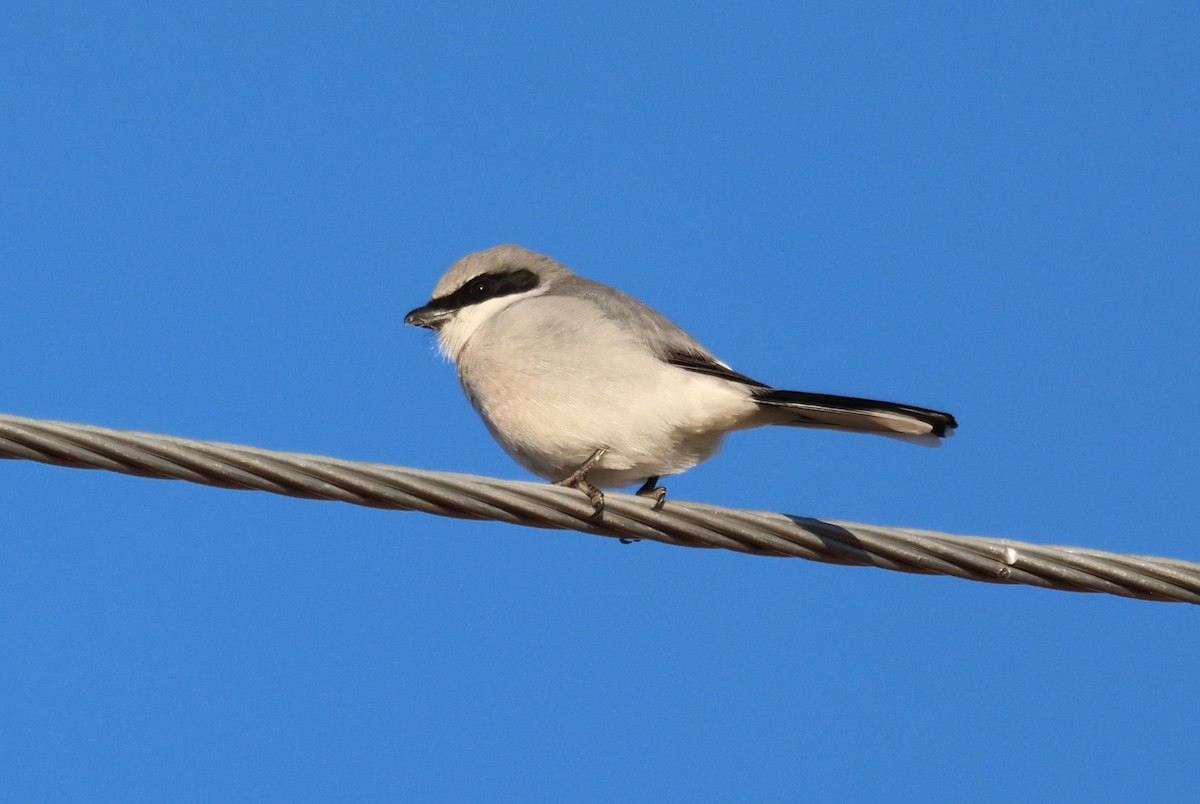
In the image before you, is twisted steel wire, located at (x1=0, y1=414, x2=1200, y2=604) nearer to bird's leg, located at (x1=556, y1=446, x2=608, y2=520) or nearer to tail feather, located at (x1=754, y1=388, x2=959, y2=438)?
tail feather, located at (x1=754, y1=388, x2=959, y2=438)

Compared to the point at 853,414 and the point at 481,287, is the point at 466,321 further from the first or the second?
the point at 853,414

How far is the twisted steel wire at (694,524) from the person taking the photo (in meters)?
3.07

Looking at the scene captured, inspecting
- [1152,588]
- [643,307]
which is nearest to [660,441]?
[643,307]

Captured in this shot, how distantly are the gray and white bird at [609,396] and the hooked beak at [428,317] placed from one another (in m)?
0.62

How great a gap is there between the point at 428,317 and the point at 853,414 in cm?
222

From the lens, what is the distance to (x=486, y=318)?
5.71 m

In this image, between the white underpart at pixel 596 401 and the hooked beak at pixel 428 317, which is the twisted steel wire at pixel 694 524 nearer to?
the white underpart at pixel 596 401

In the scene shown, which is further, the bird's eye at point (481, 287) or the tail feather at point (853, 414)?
the bird's eye at point (481, 287)

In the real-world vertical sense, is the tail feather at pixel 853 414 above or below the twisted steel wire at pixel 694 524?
above

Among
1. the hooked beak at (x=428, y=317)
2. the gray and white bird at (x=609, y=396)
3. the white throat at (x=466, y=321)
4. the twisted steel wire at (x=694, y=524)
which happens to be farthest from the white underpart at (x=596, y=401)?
the twisted steel wire at (x=694, y=524)

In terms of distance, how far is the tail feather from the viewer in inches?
164

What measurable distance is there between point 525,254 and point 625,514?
8.90 ft

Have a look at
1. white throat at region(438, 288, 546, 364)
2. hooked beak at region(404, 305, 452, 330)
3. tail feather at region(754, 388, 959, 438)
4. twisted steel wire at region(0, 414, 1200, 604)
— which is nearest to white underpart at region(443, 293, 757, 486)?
tail feather at region(754, 388, 959, 438)

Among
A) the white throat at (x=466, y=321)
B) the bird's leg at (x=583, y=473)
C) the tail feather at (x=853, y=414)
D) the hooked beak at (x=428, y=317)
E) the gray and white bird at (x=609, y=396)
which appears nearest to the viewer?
the tail feather at (x=853, y=414)
